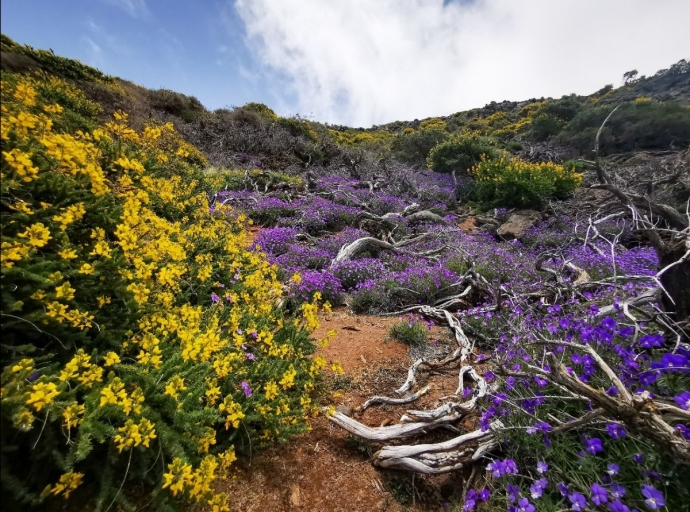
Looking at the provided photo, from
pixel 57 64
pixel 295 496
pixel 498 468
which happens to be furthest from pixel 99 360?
pixel 57 64

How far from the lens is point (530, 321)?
3.57 metres

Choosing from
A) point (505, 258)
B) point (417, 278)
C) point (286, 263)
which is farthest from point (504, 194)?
point (286, 263)

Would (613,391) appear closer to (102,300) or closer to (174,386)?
(174,386)

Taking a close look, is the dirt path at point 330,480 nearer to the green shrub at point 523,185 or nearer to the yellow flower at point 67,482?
the yellow flower at point 67,482

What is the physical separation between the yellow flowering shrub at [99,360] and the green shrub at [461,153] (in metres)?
14.8

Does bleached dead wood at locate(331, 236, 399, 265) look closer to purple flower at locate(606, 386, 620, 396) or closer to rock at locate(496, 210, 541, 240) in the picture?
rock at locate(496, 210, 541, 240)

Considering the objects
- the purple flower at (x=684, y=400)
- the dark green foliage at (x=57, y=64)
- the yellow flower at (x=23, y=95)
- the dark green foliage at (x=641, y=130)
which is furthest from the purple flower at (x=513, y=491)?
the dark green foliage at (x=641, y=130)

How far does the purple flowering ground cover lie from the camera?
6.18 ft

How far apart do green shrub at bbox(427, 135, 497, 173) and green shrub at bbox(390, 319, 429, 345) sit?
1283 cm

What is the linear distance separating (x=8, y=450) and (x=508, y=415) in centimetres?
291

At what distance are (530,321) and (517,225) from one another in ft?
22.6

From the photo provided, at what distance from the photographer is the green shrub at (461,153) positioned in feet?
51.3

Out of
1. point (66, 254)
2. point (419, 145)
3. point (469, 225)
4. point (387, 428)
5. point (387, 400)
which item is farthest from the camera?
point (419, 145)

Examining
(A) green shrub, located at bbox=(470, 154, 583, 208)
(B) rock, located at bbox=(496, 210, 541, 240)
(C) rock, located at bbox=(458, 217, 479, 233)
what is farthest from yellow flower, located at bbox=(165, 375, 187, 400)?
(A) green shrub, located at bbox=(470, 154, 583, 208)
